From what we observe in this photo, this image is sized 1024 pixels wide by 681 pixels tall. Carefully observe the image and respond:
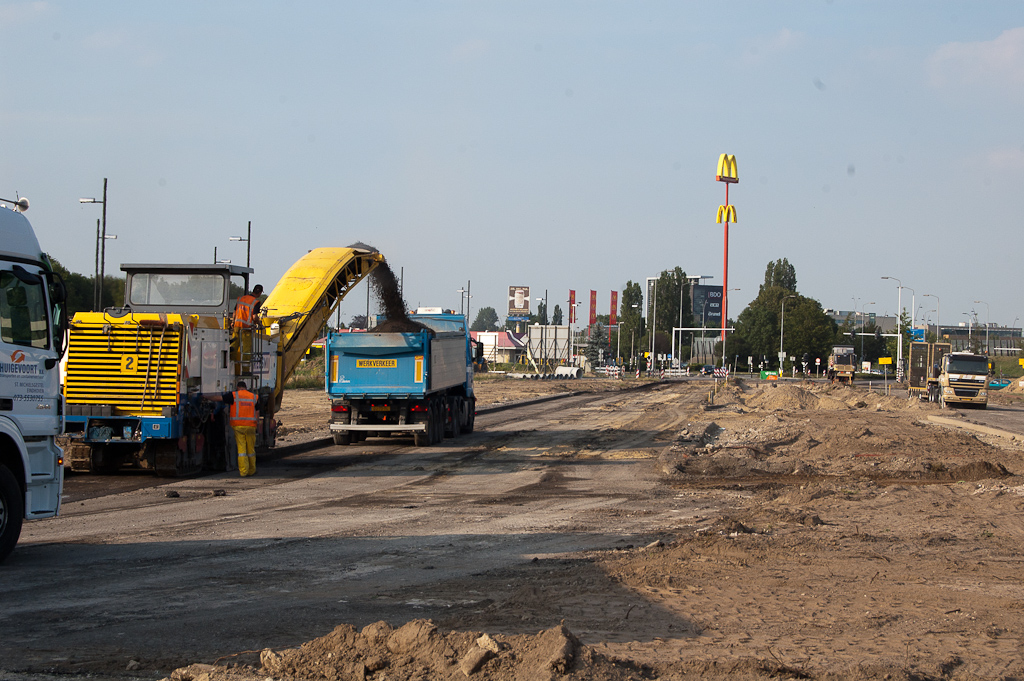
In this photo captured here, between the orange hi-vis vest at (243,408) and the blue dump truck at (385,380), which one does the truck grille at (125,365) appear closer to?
the orange hi-vis vest at (243,408)

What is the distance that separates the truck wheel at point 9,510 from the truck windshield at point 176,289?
8.75 metres

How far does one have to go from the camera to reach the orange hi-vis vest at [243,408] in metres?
16.2

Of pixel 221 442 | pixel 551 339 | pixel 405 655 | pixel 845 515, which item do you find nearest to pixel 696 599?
pixel 405 655

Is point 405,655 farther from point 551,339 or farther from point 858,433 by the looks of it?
point 551,339

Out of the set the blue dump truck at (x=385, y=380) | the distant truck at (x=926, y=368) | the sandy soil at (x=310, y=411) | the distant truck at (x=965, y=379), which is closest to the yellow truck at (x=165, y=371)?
the blue dump truck at (x=385, y=380)

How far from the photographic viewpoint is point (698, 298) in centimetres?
16675

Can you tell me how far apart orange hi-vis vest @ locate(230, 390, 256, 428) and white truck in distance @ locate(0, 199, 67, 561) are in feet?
22.2

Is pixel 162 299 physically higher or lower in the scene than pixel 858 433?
higher

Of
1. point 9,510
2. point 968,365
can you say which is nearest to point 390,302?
point 9,510

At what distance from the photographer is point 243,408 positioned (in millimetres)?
16203

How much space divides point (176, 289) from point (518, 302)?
93.5m

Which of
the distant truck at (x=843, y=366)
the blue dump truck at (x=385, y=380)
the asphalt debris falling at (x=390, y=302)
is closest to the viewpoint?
the blue dump truck at (x=385, y=380)

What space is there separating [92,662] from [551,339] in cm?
7291

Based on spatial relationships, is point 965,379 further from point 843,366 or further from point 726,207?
point 726,207
